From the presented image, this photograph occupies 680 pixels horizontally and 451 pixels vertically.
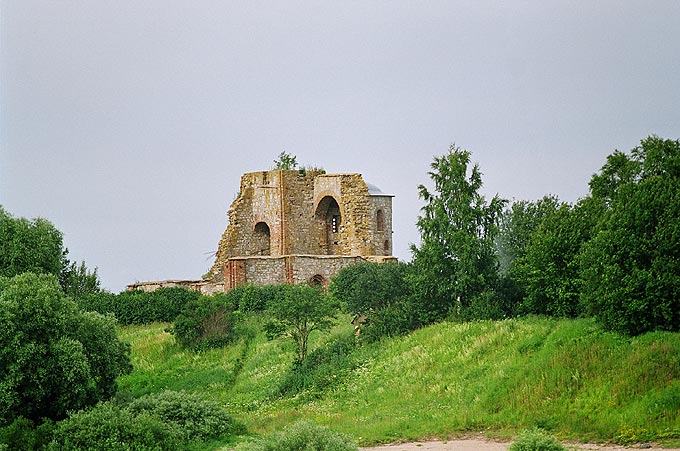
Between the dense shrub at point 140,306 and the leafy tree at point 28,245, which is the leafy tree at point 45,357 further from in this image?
the dense shrub at point 140,306

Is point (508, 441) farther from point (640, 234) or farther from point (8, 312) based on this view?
point (8, 312)

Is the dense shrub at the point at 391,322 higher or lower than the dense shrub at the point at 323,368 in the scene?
higher

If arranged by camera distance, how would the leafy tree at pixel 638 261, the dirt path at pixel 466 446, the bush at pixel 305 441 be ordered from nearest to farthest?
the bush at pixel 305 441
the dirt path at pixel 466 446
the leafy tree at pixel 638 261

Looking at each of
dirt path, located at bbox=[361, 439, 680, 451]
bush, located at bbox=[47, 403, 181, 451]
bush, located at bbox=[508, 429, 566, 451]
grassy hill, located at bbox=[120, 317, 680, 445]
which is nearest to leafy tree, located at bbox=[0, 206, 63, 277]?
grassy hill, located at bbox=[120, 317, 680, 445]

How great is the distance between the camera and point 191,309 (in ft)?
145

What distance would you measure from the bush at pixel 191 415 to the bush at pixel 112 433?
1006mm

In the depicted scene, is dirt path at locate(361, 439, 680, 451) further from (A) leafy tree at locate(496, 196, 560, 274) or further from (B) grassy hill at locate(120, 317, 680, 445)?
(A) leafy tree at locate(496, 196, 560, 274)

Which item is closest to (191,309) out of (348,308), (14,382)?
(348,308)

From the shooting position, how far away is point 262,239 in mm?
60125

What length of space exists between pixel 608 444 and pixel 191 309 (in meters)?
22.8

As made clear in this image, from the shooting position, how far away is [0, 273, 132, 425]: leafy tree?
2759cm

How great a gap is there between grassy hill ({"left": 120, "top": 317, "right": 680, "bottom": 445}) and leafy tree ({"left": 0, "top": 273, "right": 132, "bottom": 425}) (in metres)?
3.99

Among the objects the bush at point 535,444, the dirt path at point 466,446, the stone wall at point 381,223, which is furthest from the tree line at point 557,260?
the stone wall at point 381,223

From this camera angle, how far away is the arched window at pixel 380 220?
57.0 m
